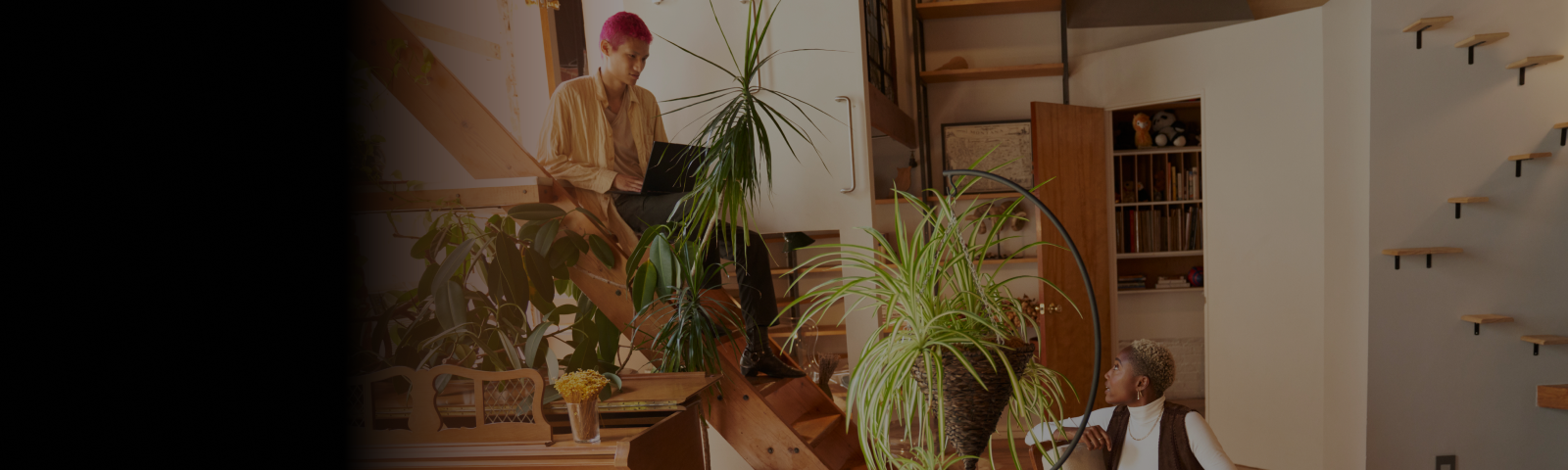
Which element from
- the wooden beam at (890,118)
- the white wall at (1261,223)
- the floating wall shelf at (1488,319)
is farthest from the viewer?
the white wall at (1261,223)

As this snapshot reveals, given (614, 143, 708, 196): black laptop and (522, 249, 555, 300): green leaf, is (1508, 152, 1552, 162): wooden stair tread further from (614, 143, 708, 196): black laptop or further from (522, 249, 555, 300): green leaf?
(522, 249, 555, 300): green leaf

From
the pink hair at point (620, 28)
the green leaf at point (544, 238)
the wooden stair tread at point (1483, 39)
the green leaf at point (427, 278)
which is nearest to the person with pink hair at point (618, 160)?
the pink hair at point (620, 28)

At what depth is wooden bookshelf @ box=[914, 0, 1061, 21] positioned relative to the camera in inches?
172

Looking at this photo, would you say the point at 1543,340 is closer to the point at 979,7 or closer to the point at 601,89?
the point at 979,7

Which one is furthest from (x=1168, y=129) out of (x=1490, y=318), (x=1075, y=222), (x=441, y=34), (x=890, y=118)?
(x=441, y=34)

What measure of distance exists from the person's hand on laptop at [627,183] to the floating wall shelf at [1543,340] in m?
3.59

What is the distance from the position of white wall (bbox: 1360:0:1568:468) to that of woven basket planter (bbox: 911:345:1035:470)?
289 centimetres

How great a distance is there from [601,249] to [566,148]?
1.55ft

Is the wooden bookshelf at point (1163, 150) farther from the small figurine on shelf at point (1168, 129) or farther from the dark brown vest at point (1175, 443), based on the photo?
the dark brown vest at point (1175, 443)

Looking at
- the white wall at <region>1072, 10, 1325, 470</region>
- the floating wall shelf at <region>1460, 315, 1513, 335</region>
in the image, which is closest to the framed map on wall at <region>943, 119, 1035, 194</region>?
the white wall at <region>1072, 10, 1325, 470</region>

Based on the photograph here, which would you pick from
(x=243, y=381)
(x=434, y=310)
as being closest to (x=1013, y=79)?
(x=434, y=310)

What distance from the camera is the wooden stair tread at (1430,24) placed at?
2.75 m

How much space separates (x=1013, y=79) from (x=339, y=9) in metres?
4.24

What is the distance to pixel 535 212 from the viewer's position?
2.21m
